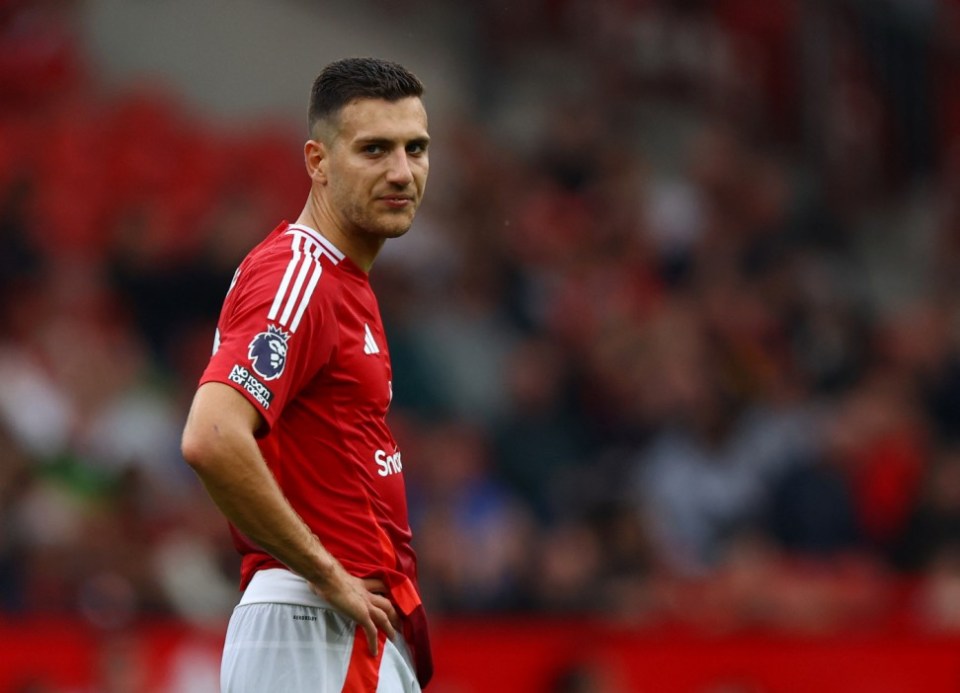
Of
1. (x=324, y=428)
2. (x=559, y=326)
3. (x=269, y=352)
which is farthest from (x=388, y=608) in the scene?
(x=559, y=326)

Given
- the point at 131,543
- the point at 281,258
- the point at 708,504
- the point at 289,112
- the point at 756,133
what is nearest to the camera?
the point at 281,258

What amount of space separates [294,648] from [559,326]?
790 centimetres

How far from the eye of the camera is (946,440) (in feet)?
37.9

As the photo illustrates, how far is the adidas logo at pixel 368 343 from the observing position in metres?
4.41

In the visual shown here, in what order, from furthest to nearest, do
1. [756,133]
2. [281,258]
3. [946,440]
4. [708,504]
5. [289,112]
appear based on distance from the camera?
1. [756,133]
2. [289,112]
3. [946,440]
4. [708,504]
5. [281,258]

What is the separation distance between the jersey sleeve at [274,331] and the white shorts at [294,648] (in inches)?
18.6

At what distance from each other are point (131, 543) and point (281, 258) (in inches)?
195

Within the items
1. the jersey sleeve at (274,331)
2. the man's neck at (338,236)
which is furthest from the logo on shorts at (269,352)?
the man's neck at (338,236)

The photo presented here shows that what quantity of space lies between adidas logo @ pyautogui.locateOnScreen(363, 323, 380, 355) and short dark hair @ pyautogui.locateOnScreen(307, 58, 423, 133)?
1.72 feet

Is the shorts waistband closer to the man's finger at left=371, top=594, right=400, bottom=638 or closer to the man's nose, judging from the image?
the man's finger at left=371, top=594, right=400, bottom=638

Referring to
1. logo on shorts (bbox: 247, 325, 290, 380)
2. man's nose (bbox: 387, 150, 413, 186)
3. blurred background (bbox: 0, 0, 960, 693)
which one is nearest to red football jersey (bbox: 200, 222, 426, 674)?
logo on shorts (bbox: 247, 325, 290, 380)

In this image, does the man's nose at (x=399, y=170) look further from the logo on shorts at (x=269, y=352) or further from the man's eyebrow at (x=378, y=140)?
the logo on shorts at (x=269, y=352)

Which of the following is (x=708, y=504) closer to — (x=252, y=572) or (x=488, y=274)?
(x=488, y=274)

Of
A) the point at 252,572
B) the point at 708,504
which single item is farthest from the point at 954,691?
the point at 252,572
